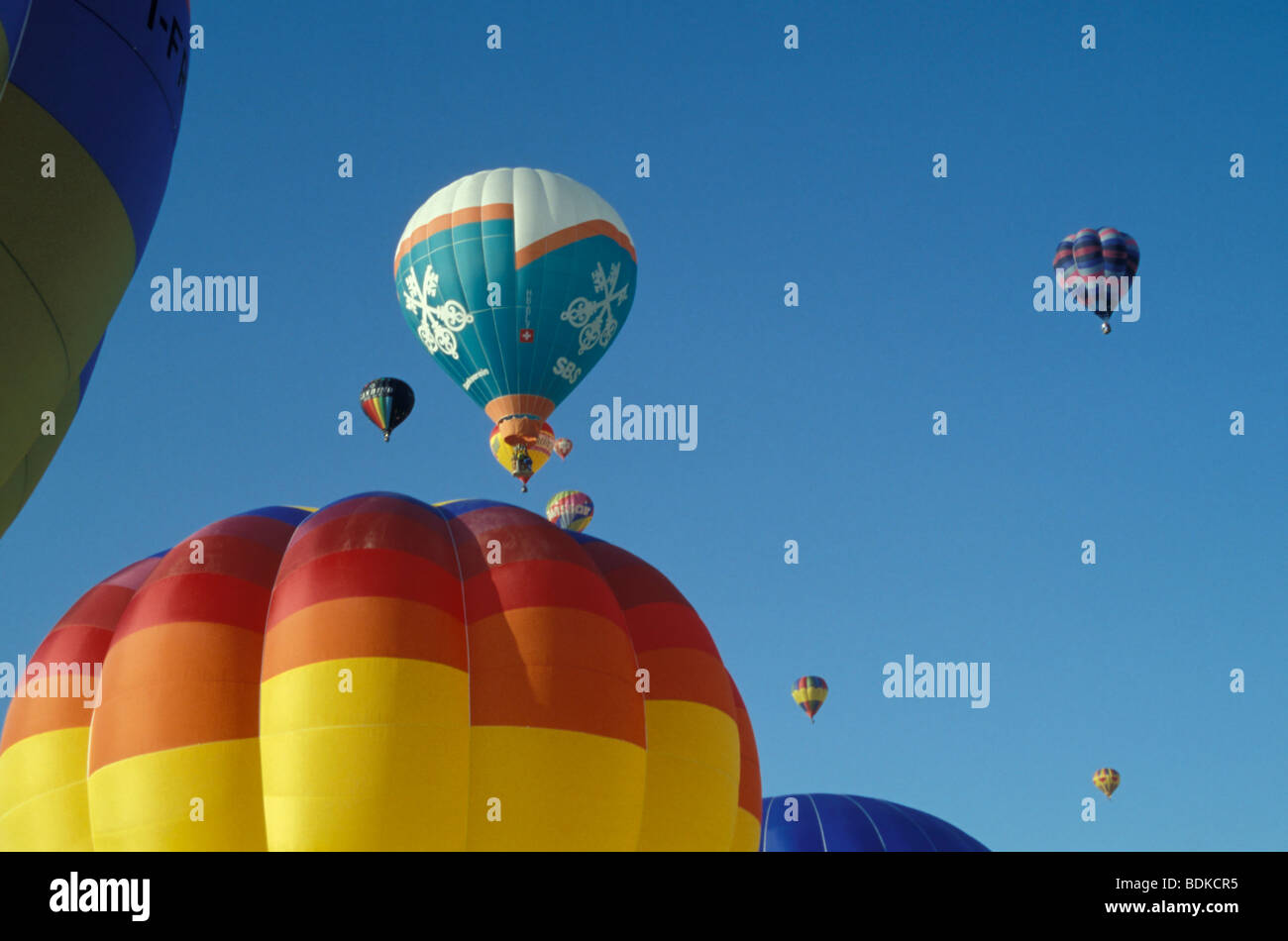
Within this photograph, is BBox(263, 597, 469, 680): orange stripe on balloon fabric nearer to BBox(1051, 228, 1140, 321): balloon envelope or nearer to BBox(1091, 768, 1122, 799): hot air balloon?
BBox(1051, 228, 1140, 321): balloon envelope

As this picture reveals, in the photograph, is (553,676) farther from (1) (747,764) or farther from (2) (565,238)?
(2) (565,238)

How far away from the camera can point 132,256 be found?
22.0 ft

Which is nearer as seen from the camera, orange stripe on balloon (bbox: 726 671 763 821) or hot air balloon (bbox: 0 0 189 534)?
hot air balloon (bbox: 0 0 189 534)

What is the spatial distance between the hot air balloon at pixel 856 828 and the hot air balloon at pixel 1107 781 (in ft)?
54.3

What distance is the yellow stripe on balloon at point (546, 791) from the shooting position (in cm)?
1026

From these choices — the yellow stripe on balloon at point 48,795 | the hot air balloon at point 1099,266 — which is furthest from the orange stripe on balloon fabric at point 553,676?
the hot air balloon at point 1099,266

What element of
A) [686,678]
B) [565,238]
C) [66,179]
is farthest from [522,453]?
[66,179]

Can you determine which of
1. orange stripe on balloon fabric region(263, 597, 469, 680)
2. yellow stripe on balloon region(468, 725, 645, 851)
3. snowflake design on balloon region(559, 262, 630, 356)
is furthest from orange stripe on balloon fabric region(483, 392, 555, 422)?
yellow stripe on balloon region(468, 725, 645, 851)

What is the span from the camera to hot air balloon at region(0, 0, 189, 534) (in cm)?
591

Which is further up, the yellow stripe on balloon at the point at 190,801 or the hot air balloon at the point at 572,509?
the hot air balloon at the point at 572,509

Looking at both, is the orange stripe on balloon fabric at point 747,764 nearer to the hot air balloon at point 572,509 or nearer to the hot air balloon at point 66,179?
the hot air balloon at point 66,179

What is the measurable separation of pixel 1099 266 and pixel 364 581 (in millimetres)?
20286

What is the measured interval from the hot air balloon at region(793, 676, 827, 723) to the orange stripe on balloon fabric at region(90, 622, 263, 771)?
21.6m

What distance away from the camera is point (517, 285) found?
23047 millimetres
